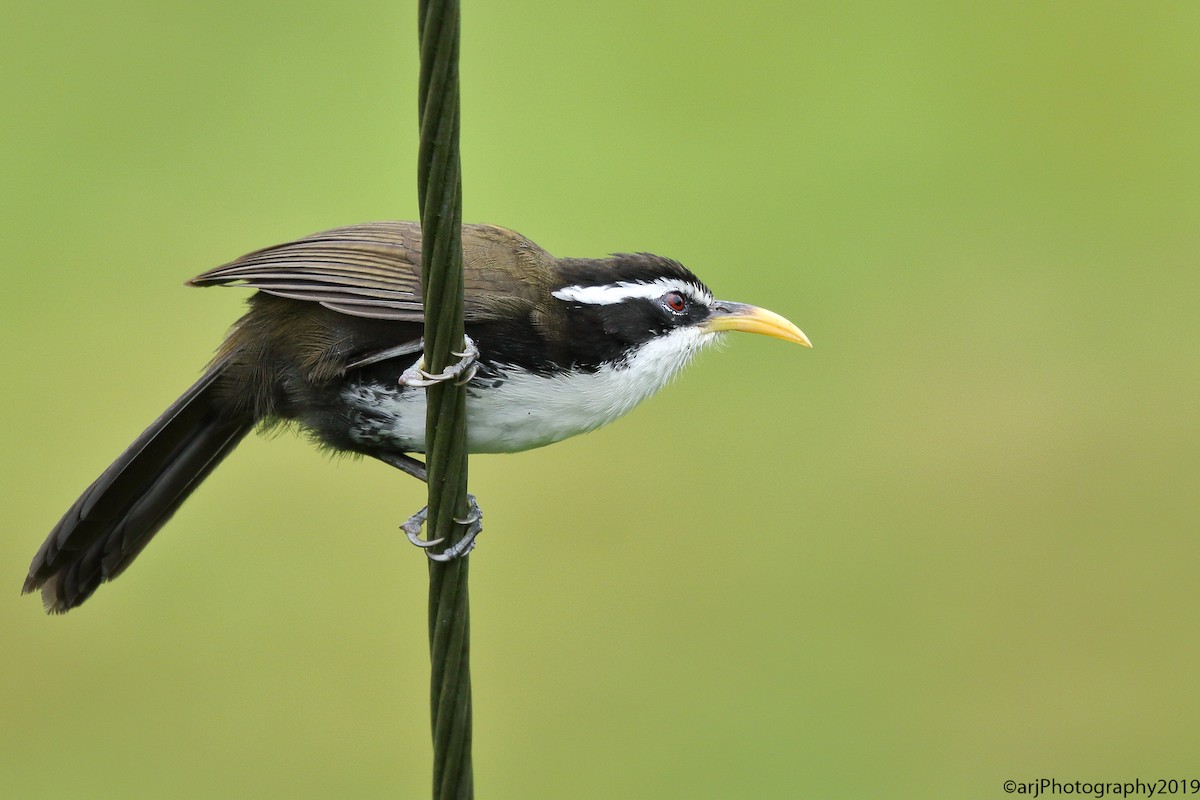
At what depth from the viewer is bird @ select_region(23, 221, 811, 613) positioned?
4.72 meters

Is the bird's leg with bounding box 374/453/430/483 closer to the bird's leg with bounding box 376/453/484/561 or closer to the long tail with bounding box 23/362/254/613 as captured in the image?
the bird's leg with bounding box 376/453/484/561

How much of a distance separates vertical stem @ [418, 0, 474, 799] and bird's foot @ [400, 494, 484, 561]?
0.02 m

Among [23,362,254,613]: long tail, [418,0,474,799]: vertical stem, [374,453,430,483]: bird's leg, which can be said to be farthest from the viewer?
[23,362,254,613]: long tail

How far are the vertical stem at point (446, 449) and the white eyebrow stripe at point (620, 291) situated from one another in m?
Answer: 1.17

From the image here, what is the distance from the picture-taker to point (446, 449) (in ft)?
12.1

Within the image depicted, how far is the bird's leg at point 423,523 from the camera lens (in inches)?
151

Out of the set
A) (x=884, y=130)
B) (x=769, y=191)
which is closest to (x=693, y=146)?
(x=769, y=191)

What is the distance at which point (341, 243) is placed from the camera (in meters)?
4.96

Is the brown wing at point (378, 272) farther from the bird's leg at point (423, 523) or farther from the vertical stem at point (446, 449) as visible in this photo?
the vertical stem at point (446, 449)

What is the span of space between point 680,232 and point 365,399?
7.84 meters

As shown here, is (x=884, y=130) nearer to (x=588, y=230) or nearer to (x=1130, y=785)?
(x=588, y=230)

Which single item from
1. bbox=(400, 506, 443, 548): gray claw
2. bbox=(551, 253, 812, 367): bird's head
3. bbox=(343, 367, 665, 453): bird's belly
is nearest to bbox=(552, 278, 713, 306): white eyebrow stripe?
bbox=(551, 253, 812, 367): bird's head

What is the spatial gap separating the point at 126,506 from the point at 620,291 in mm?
2200

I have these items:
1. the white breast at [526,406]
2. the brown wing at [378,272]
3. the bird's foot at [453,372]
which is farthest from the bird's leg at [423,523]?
the brown wing at [378,272]
